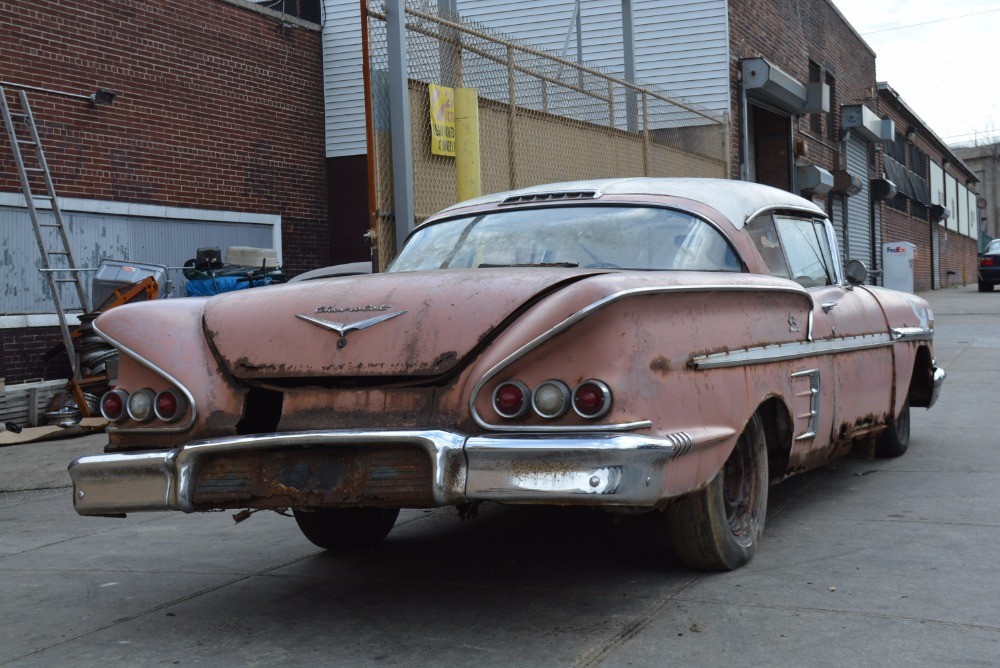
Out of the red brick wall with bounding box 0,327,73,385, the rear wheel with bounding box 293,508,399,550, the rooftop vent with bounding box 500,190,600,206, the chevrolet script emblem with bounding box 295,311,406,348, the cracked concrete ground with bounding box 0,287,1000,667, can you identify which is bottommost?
the cracked concrete ground with bounding box 0,287,1000,667

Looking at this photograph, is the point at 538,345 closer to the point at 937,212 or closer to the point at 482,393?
the point at 482,393

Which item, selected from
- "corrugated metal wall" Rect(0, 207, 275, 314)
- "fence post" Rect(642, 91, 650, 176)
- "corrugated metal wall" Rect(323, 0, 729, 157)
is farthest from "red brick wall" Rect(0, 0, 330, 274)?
"fence post" Rect(642, 91, 650, 176)

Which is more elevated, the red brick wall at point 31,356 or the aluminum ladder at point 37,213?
the aluminum ladder at point 37,213

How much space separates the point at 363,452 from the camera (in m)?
3.83

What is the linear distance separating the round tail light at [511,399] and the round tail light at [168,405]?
3.70ft

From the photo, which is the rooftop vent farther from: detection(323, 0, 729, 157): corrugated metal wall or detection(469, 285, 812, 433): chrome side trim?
detection(323, 0, 729, 157): corrugated metal wall

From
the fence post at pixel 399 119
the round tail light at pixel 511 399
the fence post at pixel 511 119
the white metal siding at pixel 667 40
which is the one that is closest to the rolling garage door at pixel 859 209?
the white metal siding at pixel 667 40

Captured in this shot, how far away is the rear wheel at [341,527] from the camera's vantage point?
17.0 ft

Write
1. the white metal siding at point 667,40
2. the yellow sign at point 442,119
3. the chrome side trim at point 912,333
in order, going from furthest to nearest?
the white metal siding at point 667,40, the yellow sign at point 442,119, the chrome side trim at point 912,333

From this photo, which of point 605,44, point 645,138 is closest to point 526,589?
point 645,138

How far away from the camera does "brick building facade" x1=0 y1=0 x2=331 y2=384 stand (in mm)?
12541

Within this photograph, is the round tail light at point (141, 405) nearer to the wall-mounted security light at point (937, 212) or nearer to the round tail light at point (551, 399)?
the round tail light at point (551, 399)

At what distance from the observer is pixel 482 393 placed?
377 cm

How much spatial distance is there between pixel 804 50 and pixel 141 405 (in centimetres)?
2376
